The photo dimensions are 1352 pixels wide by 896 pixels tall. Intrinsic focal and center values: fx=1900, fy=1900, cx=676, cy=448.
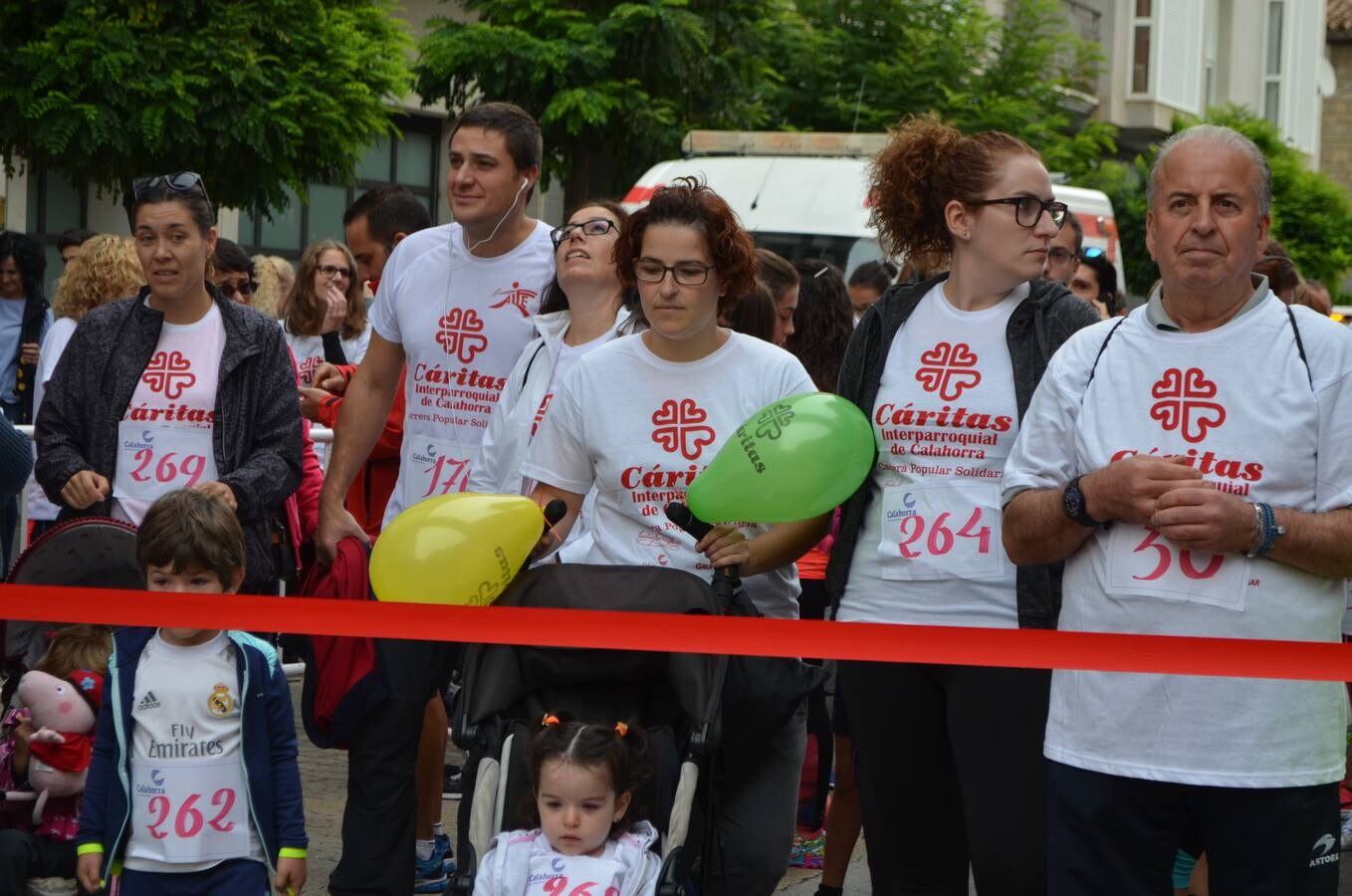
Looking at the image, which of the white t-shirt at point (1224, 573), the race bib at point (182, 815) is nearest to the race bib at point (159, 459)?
the race bib at point (182, 815)

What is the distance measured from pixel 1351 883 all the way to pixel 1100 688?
328 centimetres

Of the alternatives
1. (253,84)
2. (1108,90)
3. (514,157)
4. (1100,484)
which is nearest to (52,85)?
(253,84)

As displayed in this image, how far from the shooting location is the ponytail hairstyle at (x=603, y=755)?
380 cm

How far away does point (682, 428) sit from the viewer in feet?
14.0

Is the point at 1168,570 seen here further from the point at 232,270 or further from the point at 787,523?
the point at 232,270

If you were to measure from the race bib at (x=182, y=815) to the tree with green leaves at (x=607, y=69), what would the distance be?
14979 mm

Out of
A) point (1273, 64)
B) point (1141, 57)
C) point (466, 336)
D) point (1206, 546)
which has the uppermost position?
point (1273, 64)

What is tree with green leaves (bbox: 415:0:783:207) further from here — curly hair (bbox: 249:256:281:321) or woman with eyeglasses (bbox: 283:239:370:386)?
woman with eyeglasses (bbox: 283:239:370:386)

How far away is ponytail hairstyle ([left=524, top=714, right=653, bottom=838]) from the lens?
12.5ft

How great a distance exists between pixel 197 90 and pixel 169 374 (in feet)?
34.4

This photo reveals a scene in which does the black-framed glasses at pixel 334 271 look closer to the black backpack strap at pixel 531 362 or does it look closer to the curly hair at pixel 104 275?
the curly hair at pixel 104 275

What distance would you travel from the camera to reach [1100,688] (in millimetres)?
3459

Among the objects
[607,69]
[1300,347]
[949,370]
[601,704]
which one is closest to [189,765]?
[601,704]

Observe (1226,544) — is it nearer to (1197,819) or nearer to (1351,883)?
(1197,819)
